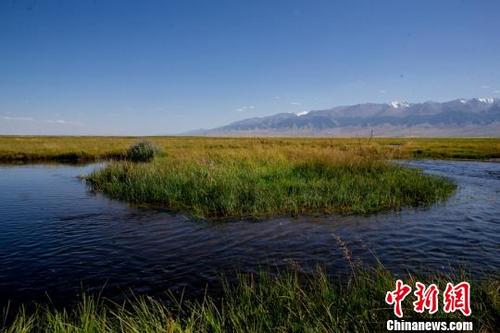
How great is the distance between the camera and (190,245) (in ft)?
31.5

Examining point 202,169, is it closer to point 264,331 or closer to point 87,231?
point 87,231

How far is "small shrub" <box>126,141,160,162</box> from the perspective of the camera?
103 ft

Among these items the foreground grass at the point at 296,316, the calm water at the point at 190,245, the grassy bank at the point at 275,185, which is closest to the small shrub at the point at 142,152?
the grassy bank at the point at 275,185

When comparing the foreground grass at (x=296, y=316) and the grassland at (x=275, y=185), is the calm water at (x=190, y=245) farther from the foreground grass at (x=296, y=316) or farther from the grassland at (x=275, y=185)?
the foreground grass at (x=296, y=316)

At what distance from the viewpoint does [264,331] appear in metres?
4.66

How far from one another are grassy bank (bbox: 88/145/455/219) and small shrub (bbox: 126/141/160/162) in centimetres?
976

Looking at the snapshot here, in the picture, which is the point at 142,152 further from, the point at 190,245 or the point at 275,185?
the point at 190,245

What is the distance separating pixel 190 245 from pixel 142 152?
2343cm

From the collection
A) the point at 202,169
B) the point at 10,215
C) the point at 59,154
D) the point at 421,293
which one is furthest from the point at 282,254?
the point at 59,154

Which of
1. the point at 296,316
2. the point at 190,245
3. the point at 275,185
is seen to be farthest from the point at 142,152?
the point at 296,316

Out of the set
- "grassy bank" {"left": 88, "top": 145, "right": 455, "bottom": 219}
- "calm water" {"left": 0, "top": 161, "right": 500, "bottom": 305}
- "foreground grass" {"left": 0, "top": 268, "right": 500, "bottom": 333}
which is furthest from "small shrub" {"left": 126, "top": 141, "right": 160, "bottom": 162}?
"foreground grass" {"left": 0, "top": 268, "right": 500, "bottom": 333}

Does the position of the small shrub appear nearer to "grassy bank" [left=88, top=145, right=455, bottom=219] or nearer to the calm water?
"grassy bank" [left=88, top=145, right=455, bottom=219]

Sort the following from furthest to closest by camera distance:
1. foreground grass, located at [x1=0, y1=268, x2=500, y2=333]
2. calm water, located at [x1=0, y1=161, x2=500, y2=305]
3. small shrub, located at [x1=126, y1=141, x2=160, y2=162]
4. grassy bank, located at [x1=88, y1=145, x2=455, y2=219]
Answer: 1. small shrub, located at [x1=126, y1=141, x2=160, y2=162]
2. grassy bank, located at [x1=88, y1=145, x2=455, y2=219]
3. calm water, located at [x1=0, y1=161, x2=500, y2=305]
4. foreground grass, located at [x1=0, y1=268, x2=500, y2=333]

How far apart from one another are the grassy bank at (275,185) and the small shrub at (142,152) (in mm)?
9757
